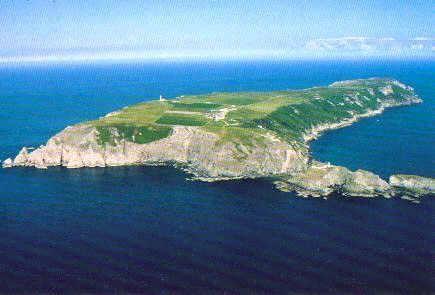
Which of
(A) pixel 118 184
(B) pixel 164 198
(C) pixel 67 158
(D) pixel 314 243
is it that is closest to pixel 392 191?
(D) pixel 314 243

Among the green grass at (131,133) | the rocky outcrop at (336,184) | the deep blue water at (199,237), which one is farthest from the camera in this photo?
the green grass at (131,133)

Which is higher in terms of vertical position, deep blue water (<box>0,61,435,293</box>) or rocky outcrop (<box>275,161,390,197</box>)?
rocky outcrop (<box>275,161,390,197</box>)

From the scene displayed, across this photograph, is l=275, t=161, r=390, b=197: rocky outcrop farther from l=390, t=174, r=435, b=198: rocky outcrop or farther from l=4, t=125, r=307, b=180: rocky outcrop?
l=4, t=125, r=307, b=180: rocky outcrop

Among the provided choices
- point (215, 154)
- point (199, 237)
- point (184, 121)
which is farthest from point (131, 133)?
point (199, 237)

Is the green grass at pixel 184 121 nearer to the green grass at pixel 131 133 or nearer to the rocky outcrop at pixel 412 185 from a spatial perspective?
the green grass at pixel 131 133

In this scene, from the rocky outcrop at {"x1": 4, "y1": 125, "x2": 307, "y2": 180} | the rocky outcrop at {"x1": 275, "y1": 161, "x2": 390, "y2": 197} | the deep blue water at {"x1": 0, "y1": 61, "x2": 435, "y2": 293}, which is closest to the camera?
the deep blue water at {"x1": 0, "y1": 61, "x2": 435, "y2": 293}

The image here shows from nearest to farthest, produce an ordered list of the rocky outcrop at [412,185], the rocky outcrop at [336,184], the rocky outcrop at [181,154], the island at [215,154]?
the rocky outcrop at [412,185] → the rocky outcrop at [336,184] → the island at [215,154] → the rocky outcrop at [181,154]

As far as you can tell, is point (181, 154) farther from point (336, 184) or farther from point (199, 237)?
point (199, 237)

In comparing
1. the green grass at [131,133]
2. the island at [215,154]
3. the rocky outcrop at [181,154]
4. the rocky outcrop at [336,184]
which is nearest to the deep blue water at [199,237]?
the rocky outcrop at [336,184]

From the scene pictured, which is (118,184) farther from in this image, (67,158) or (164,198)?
(67,158)

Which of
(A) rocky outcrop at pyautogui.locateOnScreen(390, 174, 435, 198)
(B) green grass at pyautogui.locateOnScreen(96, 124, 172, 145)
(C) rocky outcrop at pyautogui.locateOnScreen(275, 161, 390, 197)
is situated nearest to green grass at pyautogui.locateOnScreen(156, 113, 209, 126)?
(B) green grass at pyautogui.locateOnScreen(96, 124, 172, 145)

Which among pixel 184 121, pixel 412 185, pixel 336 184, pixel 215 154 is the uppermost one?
pixel 184 121

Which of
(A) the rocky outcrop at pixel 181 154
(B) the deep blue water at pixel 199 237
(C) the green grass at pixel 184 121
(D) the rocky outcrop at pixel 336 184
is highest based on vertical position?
(C) the green grass at pixel 184 121
